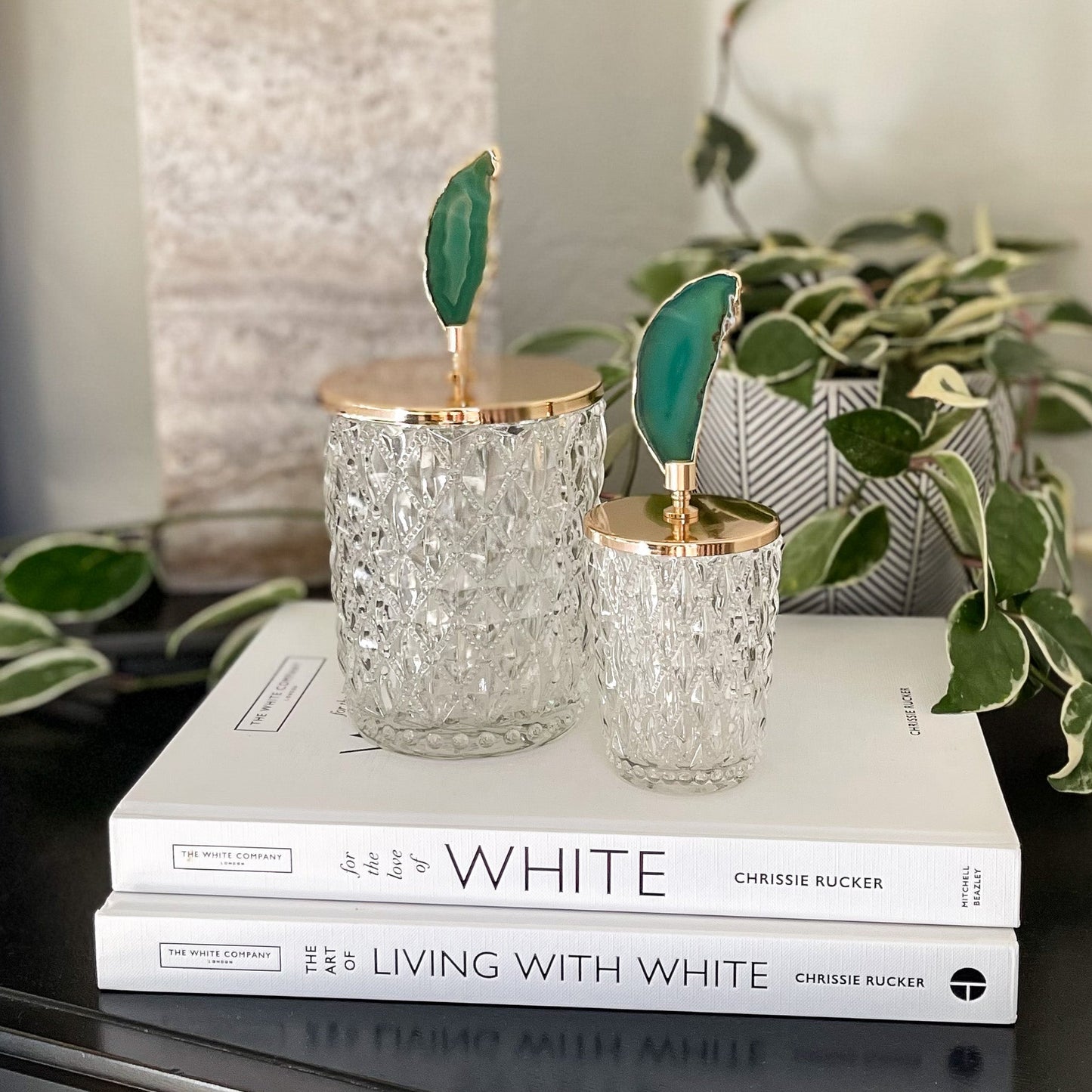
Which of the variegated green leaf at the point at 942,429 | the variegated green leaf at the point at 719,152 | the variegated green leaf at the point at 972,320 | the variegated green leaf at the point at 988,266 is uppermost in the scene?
the variegated green leaf at the point at 719,152

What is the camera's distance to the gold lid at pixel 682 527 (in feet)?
1.56

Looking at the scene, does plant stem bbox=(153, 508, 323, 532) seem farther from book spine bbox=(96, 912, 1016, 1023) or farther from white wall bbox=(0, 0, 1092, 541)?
book spine bbox=(96, 912, 1016, 1023)

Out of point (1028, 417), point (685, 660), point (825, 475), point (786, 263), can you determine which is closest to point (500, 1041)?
point (685, 660)

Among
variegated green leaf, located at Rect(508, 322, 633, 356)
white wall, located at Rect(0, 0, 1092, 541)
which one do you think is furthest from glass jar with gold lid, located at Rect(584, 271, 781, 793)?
white wall, located at Rect(0, 0, 1092, 541)

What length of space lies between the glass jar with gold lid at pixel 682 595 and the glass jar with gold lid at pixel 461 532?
0.11 feet

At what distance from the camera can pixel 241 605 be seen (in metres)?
0.79

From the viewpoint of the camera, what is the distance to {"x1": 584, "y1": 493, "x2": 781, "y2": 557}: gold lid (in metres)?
0.48

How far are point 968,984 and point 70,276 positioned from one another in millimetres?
864

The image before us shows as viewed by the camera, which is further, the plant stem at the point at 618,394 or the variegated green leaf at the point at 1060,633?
the plant stem at the point at 618,394

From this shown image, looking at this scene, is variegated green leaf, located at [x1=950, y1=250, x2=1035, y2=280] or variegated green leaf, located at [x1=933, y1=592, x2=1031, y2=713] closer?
variegated green leaf, located at [x1=933, y1=592, x2=1031, y2=713]

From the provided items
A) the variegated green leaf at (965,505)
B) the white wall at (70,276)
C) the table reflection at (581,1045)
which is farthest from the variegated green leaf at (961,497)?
the white wall at (70,276)

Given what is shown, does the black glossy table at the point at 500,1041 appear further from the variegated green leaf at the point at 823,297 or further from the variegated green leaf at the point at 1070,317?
the variegated green leaf at the point at 1070,317

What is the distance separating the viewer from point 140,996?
0.50 meters

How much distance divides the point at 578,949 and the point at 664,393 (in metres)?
0.21
